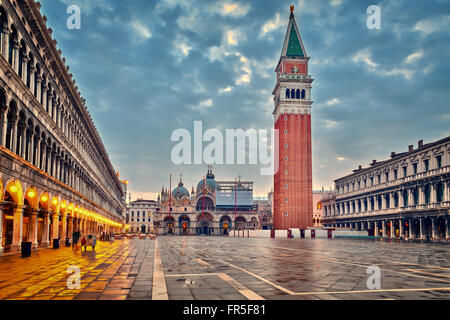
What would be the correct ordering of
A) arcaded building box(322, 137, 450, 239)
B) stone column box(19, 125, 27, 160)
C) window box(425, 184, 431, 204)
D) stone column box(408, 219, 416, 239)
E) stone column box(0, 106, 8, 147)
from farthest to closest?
stone column box(408, 219, 416, 239)
window box(425, 184, 431, 204)
arcaded building box(322, 137, 450, 239)
stone column box(19, 125, 27, 160)
stone column box(0, 106, 8, 147)

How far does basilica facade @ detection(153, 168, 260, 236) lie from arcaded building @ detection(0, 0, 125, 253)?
8181 centimetres

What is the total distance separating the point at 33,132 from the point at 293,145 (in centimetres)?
6864

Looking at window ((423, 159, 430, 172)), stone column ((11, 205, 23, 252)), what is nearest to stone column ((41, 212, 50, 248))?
stone column ((11, 205, 23, 252))

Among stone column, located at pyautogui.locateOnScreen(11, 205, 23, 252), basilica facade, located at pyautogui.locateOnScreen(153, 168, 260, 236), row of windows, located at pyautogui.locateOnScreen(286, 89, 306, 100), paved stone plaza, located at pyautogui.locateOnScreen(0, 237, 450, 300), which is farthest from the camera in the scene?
basilica facade, located at pyautogui.locateOnScreen(153, 168, 260, 236)

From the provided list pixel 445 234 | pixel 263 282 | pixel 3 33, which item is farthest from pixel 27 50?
pixel 445 234

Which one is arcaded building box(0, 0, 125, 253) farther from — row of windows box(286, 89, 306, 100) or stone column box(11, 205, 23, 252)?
row of windows box(286, 89, 306, 100)

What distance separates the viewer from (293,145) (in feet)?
286

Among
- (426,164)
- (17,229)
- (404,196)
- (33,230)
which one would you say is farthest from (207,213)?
(17,229)

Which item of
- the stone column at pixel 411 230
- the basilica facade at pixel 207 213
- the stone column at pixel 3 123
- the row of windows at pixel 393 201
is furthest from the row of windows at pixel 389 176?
the stone column at pixel 3 123

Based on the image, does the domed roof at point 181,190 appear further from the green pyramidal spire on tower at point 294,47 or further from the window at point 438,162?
the window at point 438,162

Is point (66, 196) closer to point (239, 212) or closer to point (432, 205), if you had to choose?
point (432, 205)

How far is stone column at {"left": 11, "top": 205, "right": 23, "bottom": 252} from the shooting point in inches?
830

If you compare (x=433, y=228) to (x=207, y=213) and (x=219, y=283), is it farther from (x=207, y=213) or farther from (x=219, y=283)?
(x=207, y=213)

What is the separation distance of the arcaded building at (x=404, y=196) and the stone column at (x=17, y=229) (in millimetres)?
46834
